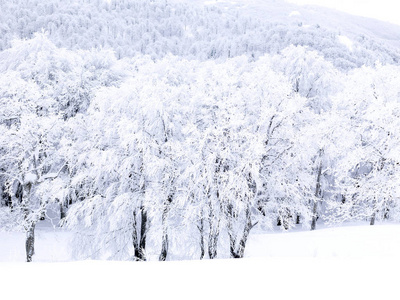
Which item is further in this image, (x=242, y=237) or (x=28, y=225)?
(x=28, y=225)

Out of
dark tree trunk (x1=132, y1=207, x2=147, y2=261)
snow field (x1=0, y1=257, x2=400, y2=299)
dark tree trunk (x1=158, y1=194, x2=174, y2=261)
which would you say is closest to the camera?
snow field (x1=0, y1=257, x2=400, y2=299)

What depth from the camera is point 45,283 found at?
13.0ft

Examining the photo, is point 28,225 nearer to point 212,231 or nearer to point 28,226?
point 28,226

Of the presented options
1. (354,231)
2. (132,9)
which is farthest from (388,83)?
(132,9)

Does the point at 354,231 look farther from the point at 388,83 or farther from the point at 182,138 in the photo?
the point at 182,138

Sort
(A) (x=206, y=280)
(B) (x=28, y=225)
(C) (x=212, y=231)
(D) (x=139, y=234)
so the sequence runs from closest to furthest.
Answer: (A) (x=206, y=280) < (C) (x=212, y=231) < (B) (x=28, y=225) < (D) (x=139, y=234)

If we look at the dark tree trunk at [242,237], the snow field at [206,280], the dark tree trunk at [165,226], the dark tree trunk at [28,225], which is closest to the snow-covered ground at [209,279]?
the snow field at [206,280]

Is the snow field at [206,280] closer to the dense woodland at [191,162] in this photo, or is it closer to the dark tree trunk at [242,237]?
the dense woodland at [191,162]

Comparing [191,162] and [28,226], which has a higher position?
[191,162]

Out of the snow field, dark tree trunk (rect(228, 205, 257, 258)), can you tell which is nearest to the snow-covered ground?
the snow field

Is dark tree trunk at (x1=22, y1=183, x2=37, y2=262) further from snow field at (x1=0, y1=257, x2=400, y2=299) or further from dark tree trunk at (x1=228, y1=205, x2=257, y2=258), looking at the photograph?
snow field at (x1=0, y1=257, x2=400, y2=299)

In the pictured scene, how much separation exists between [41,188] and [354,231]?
17.0 metres

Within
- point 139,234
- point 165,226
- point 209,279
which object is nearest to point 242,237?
point 165,226

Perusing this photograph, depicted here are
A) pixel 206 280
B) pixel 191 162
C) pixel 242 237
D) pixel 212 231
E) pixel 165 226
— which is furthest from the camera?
pixel 165 226
